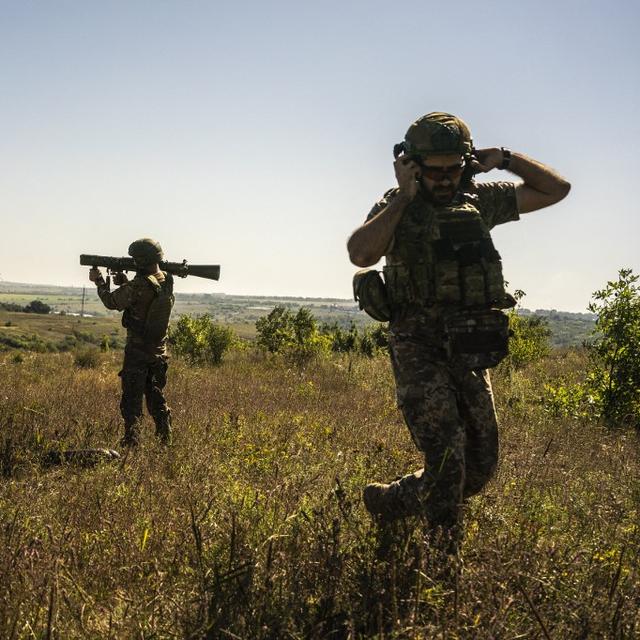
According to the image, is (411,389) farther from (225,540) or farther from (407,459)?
(407,459)

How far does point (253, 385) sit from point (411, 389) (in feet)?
24.8

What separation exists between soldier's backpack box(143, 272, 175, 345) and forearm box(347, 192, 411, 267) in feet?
11.6

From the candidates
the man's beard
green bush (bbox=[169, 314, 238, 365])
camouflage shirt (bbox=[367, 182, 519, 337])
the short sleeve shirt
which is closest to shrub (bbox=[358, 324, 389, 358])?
green bush (bbox=[169, 314, 238, 365])

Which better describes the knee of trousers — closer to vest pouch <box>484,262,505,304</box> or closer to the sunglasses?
the sunglasses

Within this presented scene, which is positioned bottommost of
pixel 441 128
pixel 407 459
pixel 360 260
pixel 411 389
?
pixel 407 459

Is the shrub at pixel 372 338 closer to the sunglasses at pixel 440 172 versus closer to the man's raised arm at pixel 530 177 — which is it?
the man's raised arm at pixel 530 177

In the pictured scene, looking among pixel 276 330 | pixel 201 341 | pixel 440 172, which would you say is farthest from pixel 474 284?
pixel 276 330

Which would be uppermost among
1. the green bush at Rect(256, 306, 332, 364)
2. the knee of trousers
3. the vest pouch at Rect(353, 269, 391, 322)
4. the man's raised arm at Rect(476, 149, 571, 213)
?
the man's raised arm at Rect(476, 149, 571, 213)

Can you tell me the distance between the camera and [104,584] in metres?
2.88

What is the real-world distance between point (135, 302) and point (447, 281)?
4046 mm

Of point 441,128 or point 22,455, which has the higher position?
point 441,128

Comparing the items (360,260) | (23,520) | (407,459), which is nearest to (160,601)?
(23,520)

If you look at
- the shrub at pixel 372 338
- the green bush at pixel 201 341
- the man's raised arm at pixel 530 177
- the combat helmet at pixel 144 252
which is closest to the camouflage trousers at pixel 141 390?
the combat helmet at pixel 144 252

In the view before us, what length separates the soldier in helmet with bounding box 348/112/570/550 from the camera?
3.25 meters
